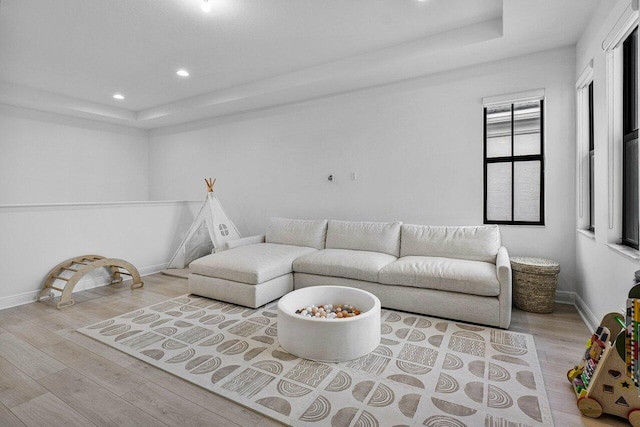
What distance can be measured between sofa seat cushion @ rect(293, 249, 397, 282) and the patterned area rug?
511 millimetres

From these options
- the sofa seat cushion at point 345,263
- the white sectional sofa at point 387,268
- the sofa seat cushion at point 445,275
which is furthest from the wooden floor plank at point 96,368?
the sofa seat cushion at point 445,275

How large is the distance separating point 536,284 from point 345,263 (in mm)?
1796

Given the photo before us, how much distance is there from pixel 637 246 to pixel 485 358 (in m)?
1.22

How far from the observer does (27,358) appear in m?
2.27

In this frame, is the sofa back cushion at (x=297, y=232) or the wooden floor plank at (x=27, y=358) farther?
the sofa back cushion at (x=297, y=232)

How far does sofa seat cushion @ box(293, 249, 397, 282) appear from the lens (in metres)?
3.21

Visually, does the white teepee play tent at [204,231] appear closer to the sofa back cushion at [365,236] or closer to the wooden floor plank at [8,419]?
the sofa back cushion at [365,236]

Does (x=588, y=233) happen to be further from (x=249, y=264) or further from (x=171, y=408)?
(x=171, y=408)

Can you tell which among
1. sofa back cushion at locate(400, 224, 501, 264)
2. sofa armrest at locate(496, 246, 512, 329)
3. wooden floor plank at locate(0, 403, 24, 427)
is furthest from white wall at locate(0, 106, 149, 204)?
sofa armrest at locate(496, 246, 512, 329)

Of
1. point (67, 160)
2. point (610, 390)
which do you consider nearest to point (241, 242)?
point (67, 160)

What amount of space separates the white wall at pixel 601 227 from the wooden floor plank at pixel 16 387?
3.65 metres

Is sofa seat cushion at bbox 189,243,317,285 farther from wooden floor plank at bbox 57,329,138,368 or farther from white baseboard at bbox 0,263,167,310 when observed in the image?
white baseboard at bbox 0,263,167,310

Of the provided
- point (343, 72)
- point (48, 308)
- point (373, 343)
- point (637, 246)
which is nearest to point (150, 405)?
point (373, 343)

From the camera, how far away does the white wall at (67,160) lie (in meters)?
4.77
